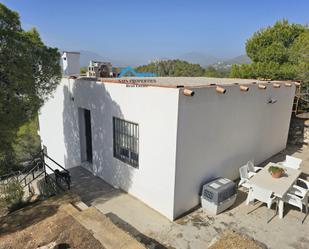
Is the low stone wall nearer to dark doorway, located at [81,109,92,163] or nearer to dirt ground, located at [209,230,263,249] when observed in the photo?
dirt ground, located at [209,230,263,249]

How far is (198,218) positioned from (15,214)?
501cm

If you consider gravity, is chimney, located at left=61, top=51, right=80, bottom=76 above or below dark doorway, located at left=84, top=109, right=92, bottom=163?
above

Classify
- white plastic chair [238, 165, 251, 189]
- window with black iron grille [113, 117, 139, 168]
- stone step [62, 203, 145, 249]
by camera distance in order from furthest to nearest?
white plastic chair [238, 165, 251, 189] < window with black iron grille [113, 117, 139, 168] < stone step [62, 203, 145, 249]

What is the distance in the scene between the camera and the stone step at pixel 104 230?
421cm

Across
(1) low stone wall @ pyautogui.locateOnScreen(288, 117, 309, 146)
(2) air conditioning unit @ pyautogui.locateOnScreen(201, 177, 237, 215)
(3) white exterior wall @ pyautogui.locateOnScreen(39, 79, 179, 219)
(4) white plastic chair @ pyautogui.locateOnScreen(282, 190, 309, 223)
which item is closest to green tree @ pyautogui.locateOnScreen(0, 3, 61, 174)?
(3) white exterior wall @ pyautogui.locateOnScreen(39, 79, 179, 219)

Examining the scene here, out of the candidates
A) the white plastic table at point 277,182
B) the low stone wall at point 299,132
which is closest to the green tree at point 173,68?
the low stone wall at point 299,132

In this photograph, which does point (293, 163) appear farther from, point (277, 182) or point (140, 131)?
point (140, 131)

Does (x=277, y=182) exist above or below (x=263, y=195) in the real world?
above

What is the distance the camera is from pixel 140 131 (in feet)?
21.6

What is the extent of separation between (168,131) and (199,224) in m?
2.70

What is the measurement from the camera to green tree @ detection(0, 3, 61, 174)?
19.5 ft

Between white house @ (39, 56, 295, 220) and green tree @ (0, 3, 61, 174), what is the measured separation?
6.32 feet

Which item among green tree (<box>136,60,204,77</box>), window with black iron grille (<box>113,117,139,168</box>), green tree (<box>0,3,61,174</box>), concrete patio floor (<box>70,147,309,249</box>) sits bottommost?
concrete patio floor (<box>70,147,309,249</box>)

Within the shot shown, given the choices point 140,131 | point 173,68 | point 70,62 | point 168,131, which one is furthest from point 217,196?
point 173,68
